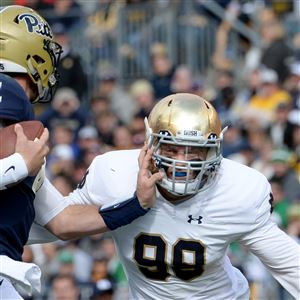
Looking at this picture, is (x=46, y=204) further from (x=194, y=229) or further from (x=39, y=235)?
(x=194, y=229)

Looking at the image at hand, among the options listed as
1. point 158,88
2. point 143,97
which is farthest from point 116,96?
point 143,97

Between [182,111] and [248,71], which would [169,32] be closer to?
[248,71]

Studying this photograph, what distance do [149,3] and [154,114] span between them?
963 cm

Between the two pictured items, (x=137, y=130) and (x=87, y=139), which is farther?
(x=87, y=139)

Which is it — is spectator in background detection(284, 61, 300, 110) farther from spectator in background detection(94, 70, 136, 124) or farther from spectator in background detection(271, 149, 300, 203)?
spectator in background detection(94, 70, 136, 124)

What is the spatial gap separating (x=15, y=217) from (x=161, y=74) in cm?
868

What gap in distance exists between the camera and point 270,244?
17.6 ft

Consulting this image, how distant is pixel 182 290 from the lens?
216 inches

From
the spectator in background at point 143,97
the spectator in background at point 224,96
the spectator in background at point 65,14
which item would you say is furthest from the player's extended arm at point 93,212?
the spectator in background at point 65,14

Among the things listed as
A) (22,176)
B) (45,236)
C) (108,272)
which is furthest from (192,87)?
(22,176)

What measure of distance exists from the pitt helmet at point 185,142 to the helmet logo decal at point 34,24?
779mm

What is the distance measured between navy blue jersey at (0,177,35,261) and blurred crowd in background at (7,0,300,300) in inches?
166

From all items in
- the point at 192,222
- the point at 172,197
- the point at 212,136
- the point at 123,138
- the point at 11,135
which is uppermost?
the point at 11,135

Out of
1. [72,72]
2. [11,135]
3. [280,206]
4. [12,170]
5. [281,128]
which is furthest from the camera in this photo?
[72,72]
